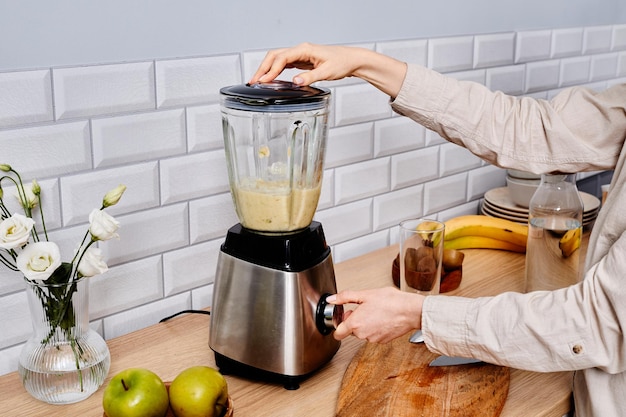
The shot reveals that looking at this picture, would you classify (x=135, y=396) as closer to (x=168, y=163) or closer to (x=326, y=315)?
(x=326, y=315)

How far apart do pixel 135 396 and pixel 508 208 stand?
3.69 ft

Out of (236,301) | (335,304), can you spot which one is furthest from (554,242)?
(236,301)

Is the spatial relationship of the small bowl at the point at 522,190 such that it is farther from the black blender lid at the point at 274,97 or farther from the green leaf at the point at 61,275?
the green leaf at the point at 61,275

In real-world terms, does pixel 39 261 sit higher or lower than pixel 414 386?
higher

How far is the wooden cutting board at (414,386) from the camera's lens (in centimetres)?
106

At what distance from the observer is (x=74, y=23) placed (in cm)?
110

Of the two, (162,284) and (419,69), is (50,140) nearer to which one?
(162,284)

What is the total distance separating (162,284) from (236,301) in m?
0.27

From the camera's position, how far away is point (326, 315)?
110 cm

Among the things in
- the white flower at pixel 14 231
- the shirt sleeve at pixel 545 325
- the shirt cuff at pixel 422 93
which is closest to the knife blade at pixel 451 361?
the shirt sleeve at pixel 545 325

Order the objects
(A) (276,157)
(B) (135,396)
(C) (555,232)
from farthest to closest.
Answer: (C) (555,232) → (A) (276,157) → (B) (135,396)

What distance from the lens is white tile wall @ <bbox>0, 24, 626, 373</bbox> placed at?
112cm

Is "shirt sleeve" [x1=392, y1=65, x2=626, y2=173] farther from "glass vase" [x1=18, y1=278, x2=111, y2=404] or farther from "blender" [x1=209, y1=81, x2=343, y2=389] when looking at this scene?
"glass vase" [x1=18, y1=278, x2=111, y2=404]

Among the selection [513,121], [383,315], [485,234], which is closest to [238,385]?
[383,315]
